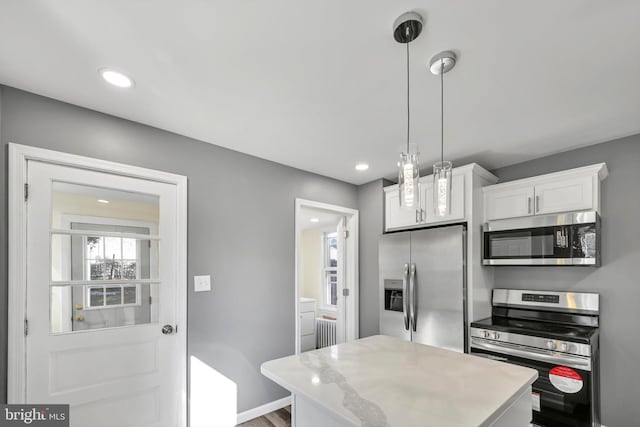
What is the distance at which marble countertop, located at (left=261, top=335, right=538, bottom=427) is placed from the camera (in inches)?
40.6

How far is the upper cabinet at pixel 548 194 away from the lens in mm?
2482

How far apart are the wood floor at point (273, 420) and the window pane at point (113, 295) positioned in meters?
1.49

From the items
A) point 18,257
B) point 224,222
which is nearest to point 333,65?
point 224,222

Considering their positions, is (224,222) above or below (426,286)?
above

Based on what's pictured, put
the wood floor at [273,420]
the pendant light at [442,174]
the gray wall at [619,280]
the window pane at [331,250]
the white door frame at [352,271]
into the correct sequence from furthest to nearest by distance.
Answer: the window pane at [331,250], the white door frame at [352,271], the wood floor at [273,420], the gray wall at [619,280], the pendant light at [442,174]

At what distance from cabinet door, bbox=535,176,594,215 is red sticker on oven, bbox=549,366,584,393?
120cm

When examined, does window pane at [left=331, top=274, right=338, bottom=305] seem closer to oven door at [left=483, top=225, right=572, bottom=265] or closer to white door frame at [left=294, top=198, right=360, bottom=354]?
white door frame at [left=294, top=198, right=360, bottom=354]

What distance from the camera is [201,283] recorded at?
260 cm

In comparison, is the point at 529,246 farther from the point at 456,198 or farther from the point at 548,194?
the point at 456,198

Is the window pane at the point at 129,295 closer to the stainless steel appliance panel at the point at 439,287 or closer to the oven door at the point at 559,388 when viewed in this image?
the stainless steel appliance panel at the point at 439,287

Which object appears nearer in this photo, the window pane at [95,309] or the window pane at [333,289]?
the window pane at [95,309]

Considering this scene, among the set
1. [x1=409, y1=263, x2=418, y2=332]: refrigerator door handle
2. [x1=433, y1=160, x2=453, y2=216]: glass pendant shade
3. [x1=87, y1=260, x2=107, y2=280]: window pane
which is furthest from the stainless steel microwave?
[x1=87, y1=260, x2=107, y2=280]: window pane

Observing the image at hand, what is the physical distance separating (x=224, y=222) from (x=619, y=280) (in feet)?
10.6

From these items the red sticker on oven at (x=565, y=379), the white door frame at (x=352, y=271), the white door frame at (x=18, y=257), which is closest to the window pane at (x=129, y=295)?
the white door frame at (x=18, y=257)
